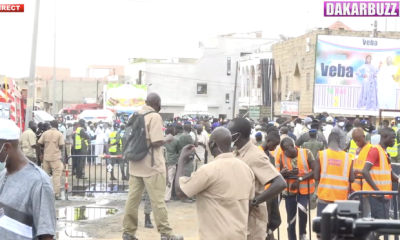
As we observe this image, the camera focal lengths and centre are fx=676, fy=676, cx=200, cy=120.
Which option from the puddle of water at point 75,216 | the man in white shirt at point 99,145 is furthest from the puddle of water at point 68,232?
the man in white shirt at point 99,145

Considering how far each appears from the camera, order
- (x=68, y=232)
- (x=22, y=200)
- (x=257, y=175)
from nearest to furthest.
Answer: (x=22, y=200)
(x=257, y=175)
(x=68, y=232)

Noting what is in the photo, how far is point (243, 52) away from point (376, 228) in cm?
6913

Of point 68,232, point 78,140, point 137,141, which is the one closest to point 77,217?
point 68,232

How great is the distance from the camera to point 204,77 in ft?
230

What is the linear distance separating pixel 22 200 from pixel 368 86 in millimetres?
35072

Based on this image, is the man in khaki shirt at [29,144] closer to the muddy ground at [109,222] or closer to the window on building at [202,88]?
the muddy ground at [109,222]

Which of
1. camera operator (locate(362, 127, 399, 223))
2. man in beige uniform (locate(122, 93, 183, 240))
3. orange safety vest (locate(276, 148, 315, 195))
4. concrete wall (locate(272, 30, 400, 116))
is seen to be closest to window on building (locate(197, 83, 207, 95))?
concrete wall (locate(272, 30, 400, 116))

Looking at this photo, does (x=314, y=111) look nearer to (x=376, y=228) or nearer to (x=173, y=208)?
(x=173, y=208)

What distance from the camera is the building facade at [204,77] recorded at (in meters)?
69.4

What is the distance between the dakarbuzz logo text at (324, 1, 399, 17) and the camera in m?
14.1

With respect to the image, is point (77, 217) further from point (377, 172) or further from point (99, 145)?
point (99, 145)

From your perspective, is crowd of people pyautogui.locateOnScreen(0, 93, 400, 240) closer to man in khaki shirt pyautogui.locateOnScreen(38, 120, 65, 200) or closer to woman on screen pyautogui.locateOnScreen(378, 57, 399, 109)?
man in khaki shirt pyautogui.locateOnScreen(38, 120, 65, 200)

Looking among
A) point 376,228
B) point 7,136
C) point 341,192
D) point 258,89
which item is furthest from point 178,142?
point 258,89

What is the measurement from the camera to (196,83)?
70.0 m
